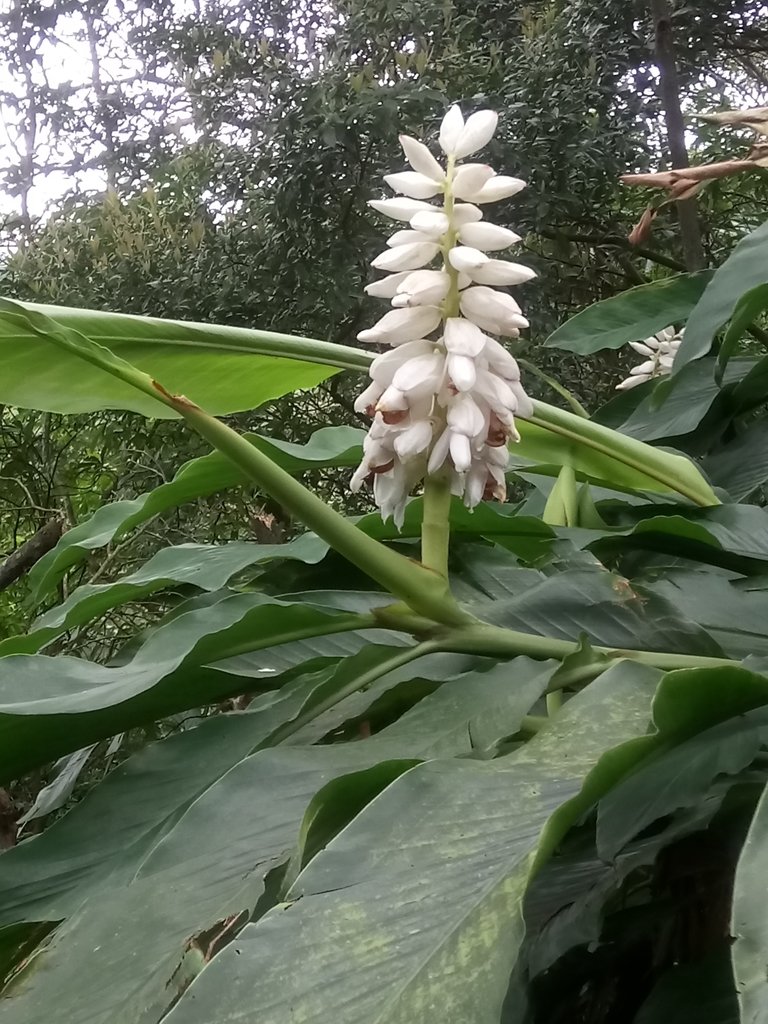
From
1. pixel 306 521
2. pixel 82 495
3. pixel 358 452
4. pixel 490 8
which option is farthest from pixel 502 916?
pixel 490 8

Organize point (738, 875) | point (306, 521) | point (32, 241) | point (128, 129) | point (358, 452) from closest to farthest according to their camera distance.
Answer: point (738, 875), point (306, 521), point (358, 452), point (32, 241), point (128, 129)

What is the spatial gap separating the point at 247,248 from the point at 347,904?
1429 mm

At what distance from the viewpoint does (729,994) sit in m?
0.34

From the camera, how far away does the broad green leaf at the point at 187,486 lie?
52 cm

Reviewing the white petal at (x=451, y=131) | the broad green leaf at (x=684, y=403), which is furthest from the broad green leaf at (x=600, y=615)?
the broad green leaf at (x=684, y=403)

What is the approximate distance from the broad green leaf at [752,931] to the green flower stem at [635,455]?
1.08 feet

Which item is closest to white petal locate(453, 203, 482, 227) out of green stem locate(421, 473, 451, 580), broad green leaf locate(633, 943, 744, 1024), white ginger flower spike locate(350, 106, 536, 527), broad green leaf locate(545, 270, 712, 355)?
white ginger flower spike locate(350, 106, 536, 527)

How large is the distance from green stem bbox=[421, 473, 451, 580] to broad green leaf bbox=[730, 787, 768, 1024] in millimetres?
156

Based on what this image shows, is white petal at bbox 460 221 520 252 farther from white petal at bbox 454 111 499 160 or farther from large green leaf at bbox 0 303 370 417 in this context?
large green leaf at bbox 0 303 370 417

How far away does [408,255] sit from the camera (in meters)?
0.35

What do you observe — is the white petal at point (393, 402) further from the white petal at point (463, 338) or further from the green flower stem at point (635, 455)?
the green flower stem at point (635, 455)

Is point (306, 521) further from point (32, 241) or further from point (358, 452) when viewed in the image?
point (32, 241)

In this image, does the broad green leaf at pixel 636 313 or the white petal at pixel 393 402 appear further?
the broad green leaf at pixel 636 313

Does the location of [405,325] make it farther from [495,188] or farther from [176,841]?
[176,841]
